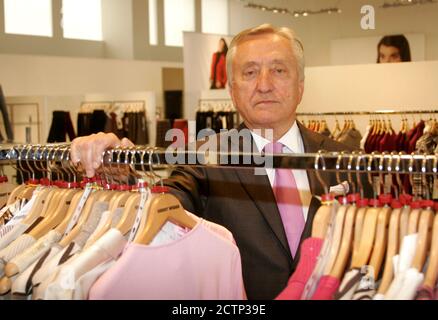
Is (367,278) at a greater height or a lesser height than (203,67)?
lesser

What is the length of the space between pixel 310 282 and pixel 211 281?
0.28 metres

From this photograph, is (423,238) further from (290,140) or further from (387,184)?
(290,140)

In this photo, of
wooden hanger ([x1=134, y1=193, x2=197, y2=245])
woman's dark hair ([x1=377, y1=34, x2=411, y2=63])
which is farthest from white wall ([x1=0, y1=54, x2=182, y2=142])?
wooden hanger ([x1=134, y1=193, x2=197, y2=245])

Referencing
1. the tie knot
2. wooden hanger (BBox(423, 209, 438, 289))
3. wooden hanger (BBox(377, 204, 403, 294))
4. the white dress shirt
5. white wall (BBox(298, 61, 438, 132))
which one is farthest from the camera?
white wall (BBox(298, 61, 438, 132))

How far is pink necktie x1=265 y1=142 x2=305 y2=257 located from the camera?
1.98 metres

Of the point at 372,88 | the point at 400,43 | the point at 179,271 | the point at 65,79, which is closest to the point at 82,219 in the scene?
the point at 179,271

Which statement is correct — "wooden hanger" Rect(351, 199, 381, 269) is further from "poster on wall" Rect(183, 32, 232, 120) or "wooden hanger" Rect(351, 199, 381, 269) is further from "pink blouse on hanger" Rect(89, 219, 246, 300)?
"poster on wall" Rect(183, 32, 232, 120)

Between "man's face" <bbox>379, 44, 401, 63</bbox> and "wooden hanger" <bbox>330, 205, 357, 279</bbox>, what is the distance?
7.67 meters

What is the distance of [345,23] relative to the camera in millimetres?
9719

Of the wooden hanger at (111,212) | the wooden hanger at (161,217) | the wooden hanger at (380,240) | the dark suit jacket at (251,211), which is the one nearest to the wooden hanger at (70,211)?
the wooden hanger at (111,212)

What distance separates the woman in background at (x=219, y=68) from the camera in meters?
6.84

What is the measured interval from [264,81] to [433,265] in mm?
978

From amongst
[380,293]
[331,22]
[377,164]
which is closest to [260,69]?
[377,164]
